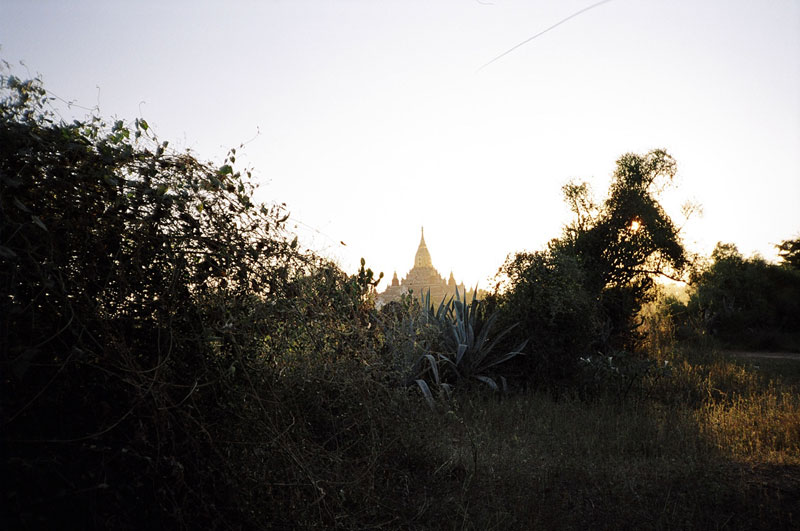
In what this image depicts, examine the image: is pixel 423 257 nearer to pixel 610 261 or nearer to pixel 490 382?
pixel 610 261

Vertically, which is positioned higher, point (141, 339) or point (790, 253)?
point (790, 253)

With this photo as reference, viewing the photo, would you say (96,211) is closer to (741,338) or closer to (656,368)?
(656,368)

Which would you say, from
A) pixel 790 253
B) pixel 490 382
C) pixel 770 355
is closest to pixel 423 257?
pixel 790 253

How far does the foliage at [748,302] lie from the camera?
16.9 meters

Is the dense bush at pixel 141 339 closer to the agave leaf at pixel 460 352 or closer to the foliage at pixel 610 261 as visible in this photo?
the agave leaf at pixel 460 352

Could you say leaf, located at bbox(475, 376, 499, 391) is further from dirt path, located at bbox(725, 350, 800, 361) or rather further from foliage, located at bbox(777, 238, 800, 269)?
foliage, located at bbox(777, 238, 800, 269)

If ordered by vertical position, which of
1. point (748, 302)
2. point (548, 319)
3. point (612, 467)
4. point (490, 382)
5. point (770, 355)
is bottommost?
point (612, 467)

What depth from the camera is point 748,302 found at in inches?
767

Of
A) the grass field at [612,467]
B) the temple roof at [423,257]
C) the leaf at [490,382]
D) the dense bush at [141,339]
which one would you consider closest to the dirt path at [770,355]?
the grass field at [612,467]

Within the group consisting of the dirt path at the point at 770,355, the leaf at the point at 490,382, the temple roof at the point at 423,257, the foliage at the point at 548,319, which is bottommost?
the leaf at the point at 490,382

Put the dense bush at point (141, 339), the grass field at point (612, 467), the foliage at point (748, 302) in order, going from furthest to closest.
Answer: the foliage at point (748, 302) < the grass field at point (612, 467) < the dense bush at point (141, 339)

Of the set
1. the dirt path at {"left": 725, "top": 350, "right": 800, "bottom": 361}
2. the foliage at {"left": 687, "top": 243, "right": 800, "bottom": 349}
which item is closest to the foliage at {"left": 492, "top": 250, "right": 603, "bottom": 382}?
the dirt path at {"left": 725, "top": 350, "right": 800, "bottom": 361}

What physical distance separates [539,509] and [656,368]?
19.4 feet

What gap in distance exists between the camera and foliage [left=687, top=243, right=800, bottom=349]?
16922 millimetres
